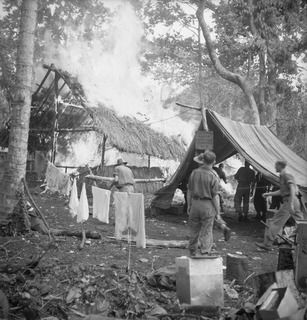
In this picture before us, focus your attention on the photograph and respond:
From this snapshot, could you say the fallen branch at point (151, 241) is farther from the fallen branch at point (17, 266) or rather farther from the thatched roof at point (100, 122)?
the thatched roof at point (100, 122)

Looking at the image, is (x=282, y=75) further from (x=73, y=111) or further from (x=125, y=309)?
(x=125, y=309)

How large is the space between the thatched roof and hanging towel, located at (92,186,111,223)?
5.40 m

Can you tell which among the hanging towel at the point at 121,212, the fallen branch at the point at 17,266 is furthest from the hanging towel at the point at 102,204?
the fallen branch at the point at 17,266

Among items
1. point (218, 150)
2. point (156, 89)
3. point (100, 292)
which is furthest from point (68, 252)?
point (156, 89)

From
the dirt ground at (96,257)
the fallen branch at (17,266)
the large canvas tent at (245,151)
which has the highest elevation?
the large canvas tent at (245,151)

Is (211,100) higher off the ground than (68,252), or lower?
higher

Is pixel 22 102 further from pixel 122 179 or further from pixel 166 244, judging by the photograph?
pixel 166 244

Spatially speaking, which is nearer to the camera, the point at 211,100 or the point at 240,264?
the point at 240,264

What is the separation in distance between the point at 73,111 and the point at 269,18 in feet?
25.2

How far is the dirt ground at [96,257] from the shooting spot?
409 cm

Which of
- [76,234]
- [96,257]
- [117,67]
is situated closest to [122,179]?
[76,234]

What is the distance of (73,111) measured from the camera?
1464cm

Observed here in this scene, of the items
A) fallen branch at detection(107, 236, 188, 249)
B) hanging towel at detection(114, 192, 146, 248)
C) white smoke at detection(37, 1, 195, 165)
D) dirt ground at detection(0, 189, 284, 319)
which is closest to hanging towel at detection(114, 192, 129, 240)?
hanging towel at detection(114, 192, 146, 248)

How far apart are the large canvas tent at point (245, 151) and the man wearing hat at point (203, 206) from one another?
333 cm
